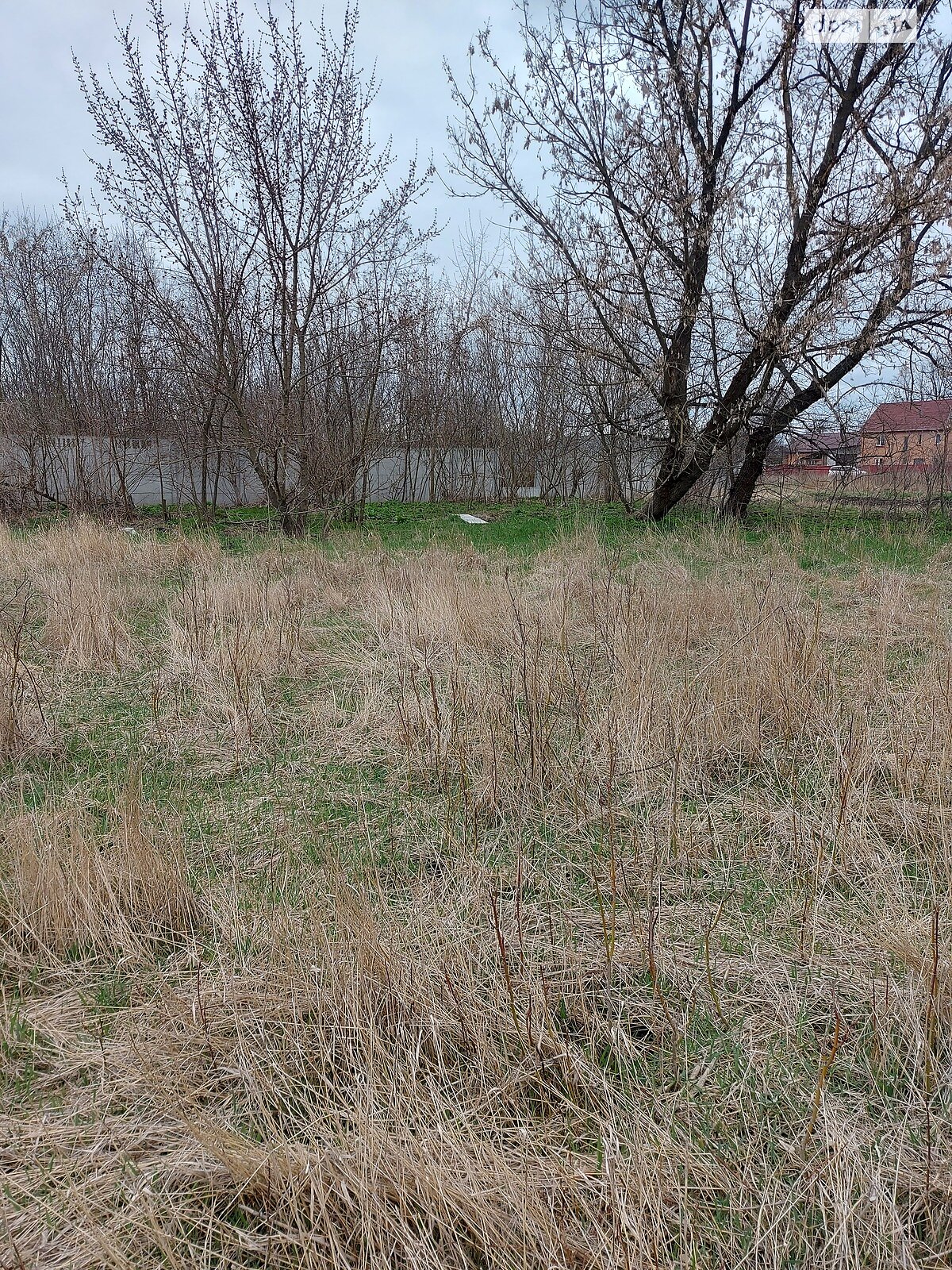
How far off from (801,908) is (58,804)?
8.21ft

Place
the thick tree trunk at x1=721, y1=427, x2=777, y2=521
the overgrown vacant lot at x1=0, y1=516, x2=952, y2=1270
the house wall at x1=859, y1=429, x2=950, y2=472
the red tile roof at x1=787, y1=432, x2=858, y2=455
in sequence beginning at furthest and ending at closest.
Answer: the house wall at x1=859, y1=429, x2=950, y2=472
the thick tree trunk at x1=721, y1=427, x2=777, y2=521
the red tile roof at x1=787, y1=432, x2=858, y2=455
the overgrown vacant lot at x1=0, y1=516, x2=952, y2=1270

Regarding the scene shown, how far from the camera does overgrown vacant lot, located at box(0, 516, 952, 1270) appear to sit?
1.17m

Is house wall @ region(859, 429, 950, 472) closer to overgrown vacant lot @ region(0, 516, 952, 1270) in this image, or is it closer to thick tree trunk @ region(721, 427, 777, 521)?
thick tree trunk @ region(721, 427, 777, 521)

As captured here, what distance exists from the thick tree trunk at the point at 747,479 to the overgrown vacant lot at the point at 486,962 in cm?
651

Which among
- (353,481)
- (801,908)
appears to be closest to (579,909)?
(801,908)

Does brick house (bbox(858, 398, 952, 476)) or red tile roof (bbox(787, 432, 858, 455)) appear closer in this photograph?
red tile roof (bbox(787, 432, 858, 455))

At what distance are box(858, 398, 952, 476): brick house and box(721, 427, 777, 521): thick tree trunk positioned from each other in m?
1.22

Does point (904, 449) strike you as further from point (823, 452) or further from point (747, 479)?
point (747, 479)

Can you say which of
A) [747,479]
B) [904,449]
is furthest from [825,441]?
[904,449]

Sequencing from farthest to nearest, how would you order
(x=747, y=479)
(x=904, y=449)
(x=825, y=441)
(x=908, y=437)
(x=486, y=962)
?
(x=747, y=479) < (x=908, y=437) < (x=904, y=449) < (x=825, y=441) < (x=486, y=962)

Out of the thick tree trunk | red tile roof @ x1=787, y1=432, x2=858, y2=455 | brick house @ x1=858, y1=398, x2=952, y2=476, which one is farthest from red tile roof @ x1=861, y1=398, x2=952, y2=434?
the thick tree trunk

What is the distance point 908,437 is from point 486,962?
10.8 m

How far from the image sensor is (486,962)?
1.72m

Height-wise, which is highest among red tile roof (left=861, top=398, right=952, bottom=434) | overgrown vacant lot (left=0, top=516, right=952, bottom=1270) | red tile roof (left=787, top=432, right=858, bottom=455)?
red tile roof (left=861, top=398, right=952, bottom=434)
